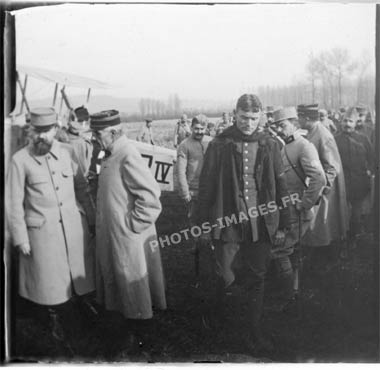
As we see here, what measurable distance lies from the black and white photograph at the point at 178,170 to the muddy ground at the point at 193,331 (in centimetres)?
1

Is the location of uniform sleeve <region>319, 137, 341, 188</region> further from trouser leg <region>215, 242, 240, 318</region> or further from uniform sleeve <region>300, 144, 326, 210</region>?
Answer: trouser leg <region>215, 242, 240, 318</region>

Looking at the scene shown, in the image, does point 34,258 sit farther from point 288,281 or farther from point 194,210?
point 288,281

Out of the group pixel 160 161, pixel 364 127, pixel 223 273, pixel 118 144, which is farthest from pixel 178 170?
pixel 364 127

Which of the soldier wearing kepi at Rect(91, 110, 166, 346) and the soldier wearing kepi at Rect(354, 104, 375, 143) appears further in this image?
the soldier wearing kepi at Rect(354, 104, 375, 143)

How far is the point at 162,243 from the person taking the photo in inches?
213

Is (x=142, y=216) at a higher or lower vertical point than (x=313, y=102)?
lower

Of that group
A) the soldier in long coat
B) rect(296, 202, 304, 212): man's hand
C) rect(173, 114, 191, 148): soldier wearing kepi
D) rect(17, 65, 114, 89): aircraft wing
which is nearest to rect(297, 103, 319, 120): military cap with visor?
the soldier in long coat

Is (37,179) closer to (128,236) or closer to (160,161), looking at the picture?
(128,236)

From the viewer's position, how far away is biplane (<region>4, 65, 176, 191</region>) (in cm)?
537

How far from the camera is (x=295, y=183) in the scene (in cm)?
544

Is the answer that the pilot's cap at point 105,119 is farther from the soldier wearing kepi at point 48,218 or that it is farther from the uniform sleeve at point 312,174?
the uniform sleeve at point 312,174

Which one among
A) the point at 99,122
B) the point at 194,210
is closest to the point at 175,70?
the point at 99,122

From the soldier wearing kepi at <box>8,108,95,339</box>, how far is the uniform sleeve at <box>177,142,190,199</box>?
0.74 m

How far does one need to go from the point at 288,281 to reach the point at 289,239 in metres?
0.34
